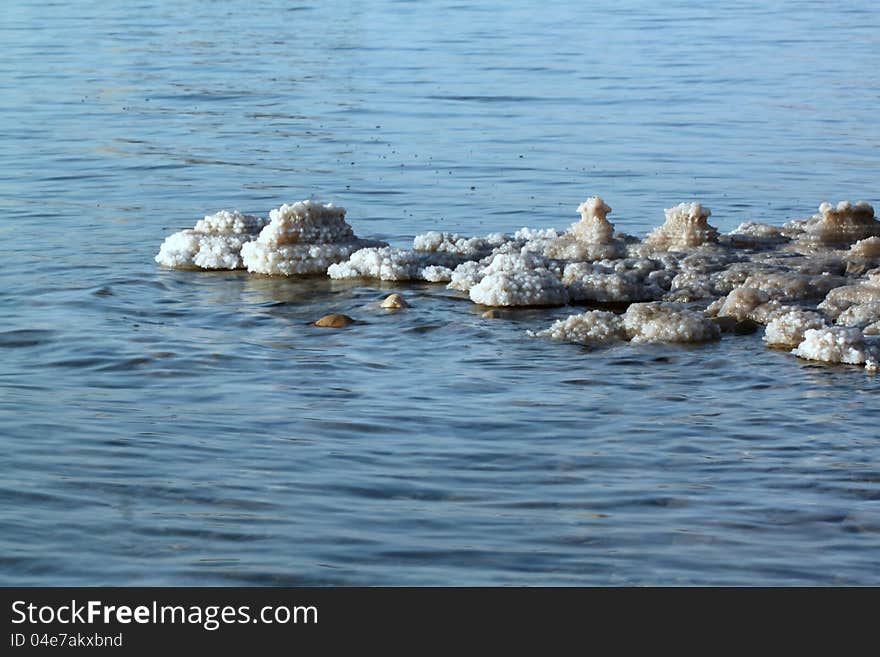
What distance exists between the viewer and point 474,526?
224 inches

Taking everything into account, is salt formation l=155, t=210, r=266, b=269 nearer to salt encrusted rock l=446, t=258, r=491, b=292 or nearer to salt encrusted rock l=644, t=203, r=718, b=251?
salt encrusted rock l=446, t=258, r=491, b=292

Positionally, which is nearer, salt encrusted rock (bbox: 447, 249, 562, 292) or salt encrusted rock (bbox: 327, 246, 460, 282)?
salt encrusted rock (bbox: 447, 249, 562, 292)

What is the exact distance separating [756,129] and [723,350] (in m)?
9.02

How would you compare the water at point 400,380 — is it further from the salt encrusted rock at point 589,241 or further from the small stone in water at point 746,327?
the salt encrusted rock at point 589,241

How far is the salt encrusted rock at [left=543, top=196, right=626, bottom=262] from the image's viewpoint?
10.6 metres

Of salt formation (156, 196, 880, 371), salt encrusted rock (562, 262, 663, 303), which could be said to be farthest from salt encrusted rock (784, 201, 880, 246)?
salt encrusted rock (562, 262, 663, 303)

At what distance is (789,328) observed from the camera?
28.1 feet

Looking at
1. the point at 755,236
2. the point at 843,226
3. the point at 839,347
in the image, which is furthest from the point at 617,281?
the point at 843,226

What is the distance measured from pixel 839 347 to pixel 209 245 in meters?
4.96

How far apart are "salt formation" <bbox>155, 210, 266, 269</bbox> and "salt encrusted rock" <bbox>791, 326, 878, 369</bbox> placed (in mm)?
4527

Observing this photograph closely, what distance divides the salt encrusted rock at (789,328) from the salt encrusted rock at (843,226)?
7.62 feet

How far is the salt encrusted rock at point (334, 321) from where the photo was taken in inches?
359

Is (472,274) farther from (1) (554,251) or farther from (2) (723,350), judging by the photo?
(2) (723,350)

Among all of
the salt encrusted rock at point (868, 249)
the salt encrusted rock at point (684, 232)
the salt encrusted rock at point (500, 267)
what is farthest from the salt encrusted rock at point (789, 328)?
the salt encrusted rock at point (684, 232)
